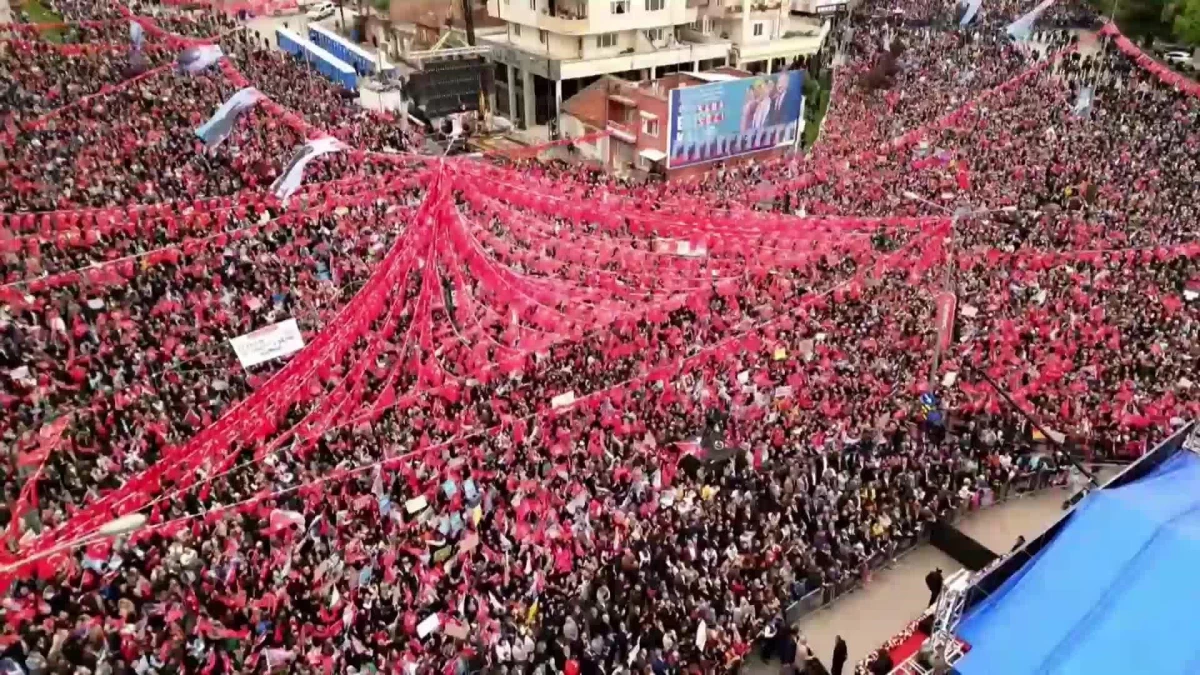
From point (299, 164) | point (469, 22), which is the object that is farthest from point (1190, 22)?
point (299, 164)

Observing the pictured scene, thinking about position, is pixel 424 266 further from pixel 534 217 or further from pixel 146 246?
pixel 146 246

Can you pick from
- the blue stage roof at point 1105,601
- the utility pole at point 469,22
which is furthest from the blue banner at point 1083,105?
the utility pole at point 469,22

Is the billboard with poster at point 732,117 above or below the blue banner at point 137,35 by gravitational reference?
below

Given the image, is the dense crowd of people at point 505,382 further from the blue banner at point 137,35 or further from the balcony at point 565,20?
the balcony at point 565,20

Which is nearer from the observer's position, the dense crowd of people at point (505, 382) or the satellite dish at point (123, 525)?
the satellite dish at point (123, 525)

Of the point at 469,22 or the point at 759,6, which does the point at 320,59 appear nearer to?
the point at 469,22

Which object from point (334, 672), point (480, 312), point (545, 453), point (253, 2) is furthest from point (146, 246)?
point (253, 2)
